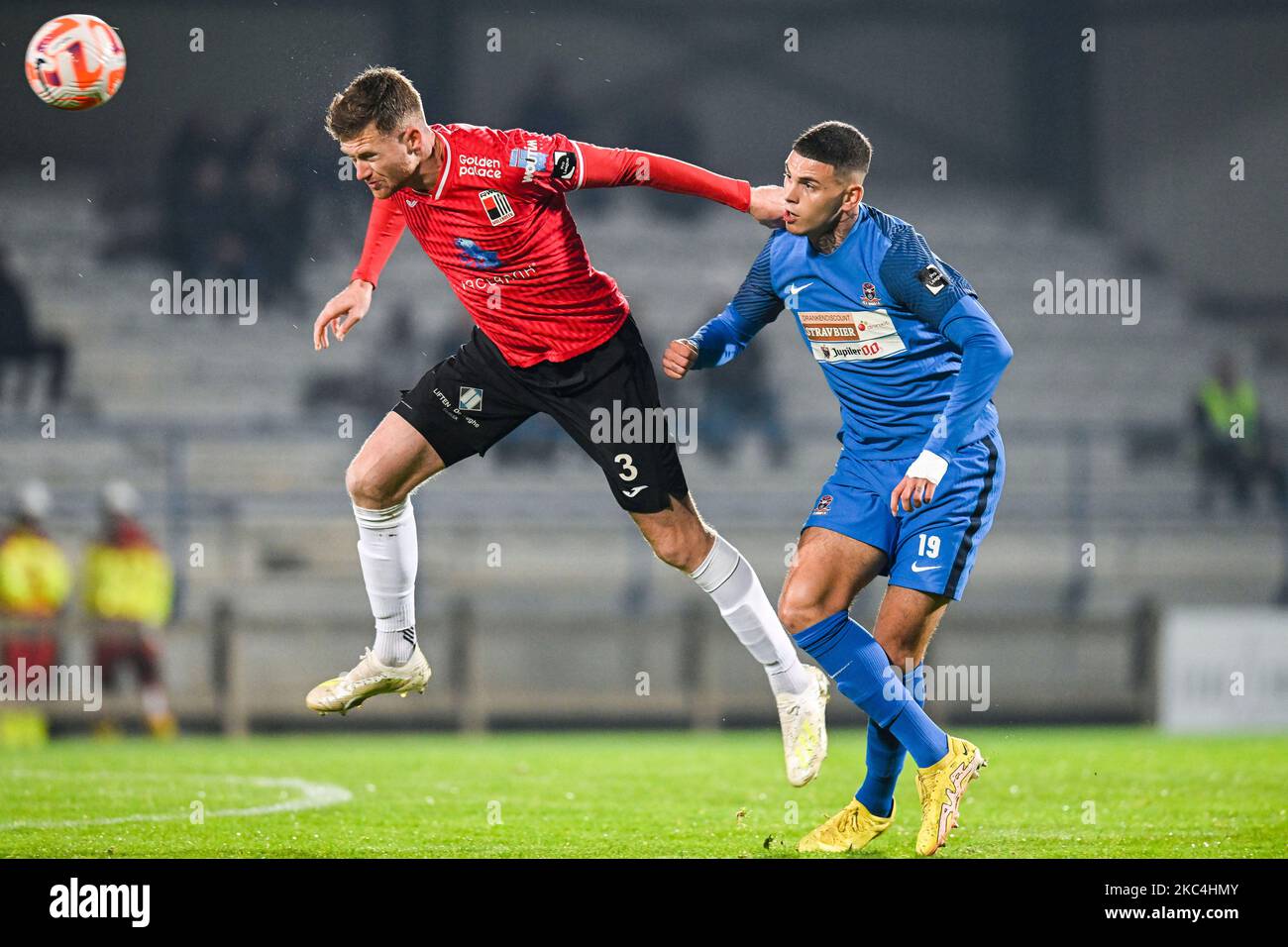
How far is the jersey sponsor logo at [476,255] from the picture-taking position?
606 cm

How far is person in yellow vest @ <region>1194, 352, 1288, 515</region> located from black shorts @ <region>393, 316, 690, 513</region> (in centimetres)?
876

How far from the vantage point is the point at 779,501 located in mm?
13188

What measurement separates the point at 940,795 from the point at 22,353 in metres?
10.3

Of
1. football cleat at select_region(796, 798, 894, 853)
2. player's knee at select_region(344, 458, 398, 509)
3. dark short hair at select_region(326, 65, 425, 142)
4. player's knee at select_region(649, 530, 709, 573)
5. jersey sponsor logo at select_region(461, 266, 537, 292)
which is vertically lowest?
football cleat at select_region(796, 798, 894, 853)

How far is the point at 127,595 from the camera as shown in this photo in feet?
39.1

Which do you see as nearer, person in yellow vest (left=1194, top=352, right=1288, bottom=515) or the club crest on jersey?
the club crest on jersey

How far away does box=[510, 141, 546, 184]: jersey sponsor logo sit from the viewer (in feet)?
19.5

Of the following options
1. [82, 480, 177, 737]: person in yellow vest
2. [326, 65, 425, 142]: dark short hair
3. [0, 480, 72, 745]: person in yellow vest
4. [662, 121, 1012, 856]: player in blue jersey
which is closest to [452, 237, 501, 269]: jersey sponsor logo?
[326, 65, 425, 142]: dark short hair

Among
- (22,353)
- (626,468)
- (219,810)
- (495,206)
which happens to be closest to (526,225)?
(495,206)

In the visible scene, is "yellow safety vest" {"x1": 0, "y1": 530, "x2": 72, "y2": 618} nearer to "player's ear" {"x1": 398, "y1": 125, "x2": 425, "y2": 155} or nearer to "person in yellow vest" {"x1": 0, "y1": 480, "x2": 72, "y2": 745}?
Answer: "person in yellow vest" {"x1": 0, "y1": 480, "x2": 72, "y2": 745}

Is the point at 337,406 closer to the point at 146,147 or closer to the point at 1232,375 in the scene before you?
the point at 146,147

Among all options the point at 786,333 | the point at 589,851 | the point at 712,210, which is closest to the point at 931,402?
the point at 589,851

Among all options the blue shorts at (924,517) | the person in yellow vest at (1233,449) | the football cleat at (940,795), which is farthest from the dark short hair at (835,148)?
the person in yellow vest at (1233,449)

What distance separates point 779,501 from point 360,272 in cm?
729
